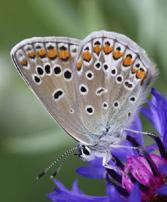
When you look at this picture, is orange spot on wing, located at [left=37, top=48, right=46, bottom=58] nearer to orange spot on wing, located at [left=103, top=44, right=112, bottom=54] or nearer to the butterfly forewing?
the butterfly forewing

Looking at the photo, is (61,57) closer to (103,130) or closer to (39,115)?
(103,130)

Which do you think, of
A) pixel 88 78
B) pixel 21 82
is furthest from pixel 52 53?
pixel 21 82

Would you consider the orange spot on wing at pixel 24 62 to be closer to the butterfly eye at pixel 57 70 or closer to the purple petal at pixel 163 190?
the butterfly eye at pixel 57 70

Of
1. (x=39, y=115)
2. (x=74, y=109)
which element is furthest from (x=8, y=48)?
(x=74, y=109)

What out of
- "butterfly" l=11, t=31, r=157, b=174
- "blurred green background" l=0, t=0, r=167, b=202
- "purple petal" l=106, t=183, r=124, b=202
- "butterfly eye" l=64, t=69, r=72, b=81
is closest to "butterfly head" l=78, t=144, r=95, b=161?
"butterfly" l=11, t=31, r=157, b=174

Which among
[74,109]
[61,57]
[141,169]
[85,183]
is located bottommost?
[85,183]

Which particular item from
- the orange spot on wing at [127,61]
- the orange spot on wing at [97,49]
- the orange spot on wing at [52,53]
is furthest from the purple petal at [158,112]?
the orange spot on wing at [52,53]

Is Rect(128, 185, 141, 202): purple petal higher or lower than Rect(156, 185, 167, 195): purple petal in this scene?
higher
